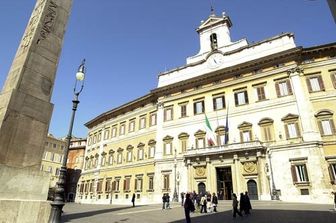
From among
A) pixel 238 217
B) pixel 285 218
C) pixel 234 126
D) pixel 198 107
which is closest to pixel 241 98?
pixel 234 126

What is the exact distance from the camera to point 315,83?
20.8 metres

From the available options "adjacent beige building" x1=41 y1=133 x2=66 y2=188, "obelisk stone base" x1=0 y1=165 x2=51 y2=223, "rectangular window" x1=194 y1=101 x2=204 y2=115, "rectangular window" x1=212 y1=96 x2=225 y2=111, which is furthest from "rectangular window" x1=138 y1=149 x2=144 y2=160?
"obelisk stone base" x1=0 y1=165 x2=51 y2=223

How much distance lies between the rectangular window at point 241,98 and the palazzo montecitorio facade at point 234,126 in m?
0.09

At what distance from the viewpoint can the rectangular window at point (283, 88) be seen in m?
21.6

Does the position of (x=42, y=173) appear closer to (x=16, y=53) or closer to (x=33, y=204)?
(x=33, y=204)

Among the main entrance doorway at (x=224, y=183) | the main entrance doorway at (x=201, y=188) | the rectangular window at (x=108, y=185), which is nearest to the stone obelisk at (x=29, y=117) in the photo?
the main entrance doorway at (x=224, y=183)

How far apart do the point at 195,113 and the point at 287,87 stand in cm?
958

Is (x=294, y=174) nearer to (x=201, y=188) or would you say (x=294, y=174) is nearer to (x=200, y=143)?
(x=201, y=188)

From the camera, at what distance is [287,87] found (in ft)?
71.2

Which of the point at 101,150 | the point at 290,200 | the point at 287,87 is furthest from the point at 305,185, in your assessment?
the point at 101,150

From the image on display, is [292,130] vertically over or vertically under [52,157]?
under

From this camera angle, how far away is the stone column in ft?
63.4

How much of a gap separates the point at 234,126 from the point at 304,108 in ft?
20.7

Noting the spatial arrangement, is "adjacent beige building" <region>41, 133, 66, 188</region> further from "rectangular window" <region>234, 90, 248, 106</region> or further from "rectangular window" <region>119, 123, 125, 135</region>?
"rectangular window" <region>234, 90, 248, 106</region>
